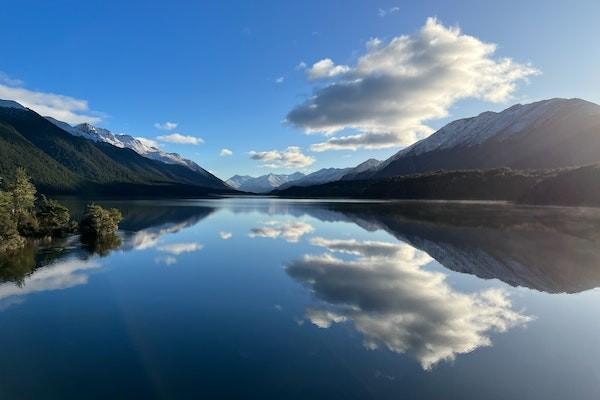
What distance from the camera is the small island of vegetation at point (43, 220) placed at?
68000 mm

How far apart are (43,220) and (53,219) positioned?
175 cm

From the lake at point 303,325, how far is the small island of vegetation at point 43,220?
1454 cm

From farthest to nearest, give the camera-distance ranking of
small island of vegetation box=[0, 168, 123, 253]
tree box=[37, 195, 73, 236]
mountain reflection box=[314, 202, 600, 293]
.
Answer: tree box=[37, 195, 73, 236] → small island of vegetation box=[0, 168, 123, 253] → mountain reflection box=[314, 202, 600, 293]

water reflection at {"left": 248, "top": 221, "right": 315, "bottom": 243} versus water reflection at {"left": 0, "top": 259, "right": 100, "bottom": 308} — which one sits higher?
water reflection at {"left": 0, "top": 259, "right": 100, "bottom": 308}

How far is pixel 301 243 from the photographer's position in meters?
68.3

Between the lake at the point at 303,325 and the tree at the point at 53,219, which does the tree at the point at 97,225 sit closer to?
the tree at the point at 53,219

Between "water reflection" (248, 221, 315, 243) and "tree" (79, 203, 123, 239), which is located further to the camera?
"water reflection" (248, 221, 315, 243)

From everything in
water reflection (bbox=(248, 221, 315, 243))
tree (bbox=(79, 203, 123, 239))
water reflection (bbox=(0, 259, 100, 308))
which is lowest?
water reflection (bbox=(248, 221, 315, 243))

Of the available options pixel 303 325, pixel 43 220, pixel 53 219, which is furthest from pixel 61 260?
pixel 303 325

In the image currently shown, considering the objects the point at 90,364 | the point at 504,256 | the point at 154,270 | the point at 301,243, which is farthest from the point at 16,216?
the point at 504,256

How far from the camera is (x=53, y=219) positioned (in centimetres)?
8025

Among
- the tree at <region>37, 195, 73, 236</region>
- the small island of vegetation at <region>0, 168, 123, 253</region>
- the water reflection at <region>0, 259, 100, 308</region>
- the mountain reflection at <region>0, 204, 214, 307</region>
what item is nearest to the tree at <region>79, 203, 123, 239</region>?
the small island of vegetation at <region>0, 168, 123, 253</region>

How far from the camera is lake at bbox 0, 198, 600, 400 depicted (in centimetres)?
1855

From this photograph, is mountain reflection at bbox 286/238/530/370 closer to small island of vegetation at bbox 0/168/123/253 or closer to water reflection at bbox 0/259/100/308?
→ water reflection at bbox 0/259/100/308
